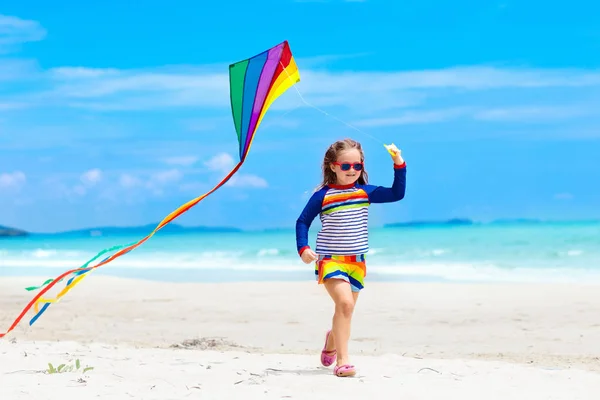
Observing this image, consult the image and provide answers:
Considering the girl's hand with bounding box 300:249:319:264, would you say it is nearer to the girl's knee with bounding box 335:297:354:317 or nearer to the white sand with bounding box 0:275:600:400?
the girl's knee with bounding box 335:297:354:317

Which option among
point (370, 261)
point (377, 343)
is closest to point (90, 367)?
point (377, 343)

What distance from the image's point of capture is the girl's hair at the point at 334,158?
199 inches

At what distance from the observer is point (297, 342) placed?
26.4ft

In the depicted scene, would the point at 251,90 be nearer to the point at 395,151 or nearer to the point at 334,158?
the point at 334,158

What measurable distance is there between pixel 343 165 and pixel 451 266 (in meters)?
15.8

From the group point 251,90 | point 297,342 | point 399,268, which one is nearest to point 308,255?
point 251,90

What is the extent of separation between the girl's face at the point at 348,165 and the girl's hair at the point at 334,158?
35 mm

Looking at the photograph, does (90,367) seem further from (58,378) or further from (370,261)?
(370,261)

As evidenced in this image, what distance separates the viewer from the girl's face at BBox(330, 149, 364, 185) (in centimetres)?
499

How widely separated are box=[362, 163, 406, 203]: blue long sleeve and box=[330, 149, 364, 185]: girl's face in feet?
0.53

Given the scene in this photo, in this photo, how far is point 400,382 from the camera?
4980 mm

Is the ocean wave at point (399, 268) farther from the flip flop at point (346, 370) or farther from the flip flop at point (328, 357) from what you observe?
the flip flop at point (346, 370)

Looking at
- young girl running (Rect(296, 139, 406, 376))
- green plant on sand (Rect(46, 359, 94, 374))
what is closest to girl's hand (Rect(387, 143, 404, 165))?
young girl running (Rect(296, 139, 406, 376))

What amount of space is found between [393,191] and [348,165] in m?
0.34
